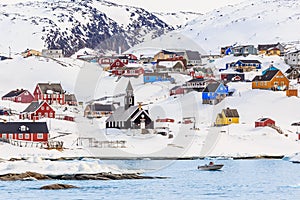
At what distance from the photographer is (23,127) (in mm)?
71562

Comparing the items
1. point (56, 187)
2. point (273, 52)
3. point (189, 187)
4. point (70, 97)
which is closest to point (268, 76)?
point (70, 97)

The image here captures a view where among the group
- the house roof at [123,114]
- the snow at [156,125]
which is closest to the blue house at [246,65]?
the snow at [156,125]

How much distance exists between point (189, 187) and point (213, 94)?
5176cm

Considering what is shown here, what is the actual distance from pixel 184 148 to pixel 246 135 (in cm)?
763

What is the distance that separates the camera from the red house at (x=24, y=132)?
234 ft

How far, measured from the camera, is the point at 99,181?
48219 millimetres

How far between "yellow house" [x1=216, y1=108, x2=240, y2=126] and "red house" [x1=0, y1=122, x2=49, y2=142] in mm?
21037

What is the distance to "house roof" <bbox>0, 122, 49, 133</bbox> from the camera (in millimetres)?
71375

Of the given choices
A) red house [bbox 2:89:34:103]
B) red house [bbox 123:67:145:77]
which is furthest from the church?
red house [bbox 123:67:145:77]

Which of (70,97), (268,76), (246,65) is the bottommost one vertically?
(70,97)

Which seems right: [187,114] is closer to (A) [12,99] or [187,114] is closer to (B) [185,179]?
(A) [12,99]

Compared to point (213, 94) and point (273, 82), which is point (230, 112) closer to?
point (213, 94)

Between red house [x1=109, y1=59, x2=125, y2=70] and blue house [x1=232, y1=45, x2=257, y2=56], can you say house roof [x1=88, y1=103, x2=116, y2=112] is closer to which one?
red house [x1=109, y1=59, x2=125, y2=70]

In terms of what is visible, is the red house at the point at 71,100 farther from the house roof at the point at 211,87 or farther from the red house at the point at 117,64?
the red house at the point at 117,64
